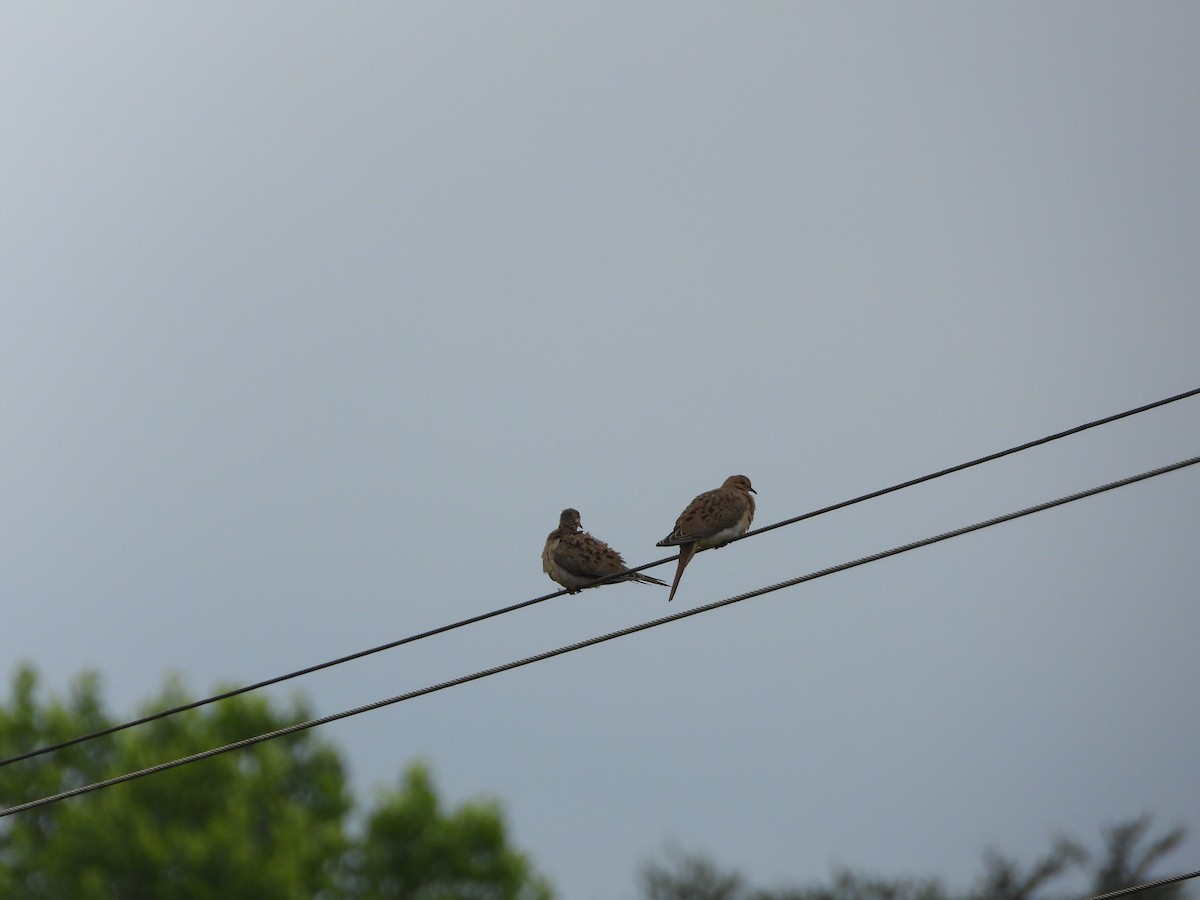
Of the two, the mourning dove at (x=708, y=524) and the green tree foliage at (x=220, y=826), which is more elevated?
the green tree foliage at (x=220, y=826)

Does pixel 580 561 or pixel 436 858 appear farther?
pixel 436 858

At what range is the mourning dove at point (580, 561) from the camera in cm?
1593

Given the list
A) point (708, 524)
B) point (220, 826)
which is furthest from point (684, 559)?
point (220, 826)

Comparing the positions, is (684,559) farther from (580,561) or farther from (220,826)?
(220,826)

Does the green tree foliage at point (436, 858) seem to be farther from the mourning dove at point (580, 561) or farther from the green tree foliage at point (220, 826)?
the mourning dove at point (580, 561)

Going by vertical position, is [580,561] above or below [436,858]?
below

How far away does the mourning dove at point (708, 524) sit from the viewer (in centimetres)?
1576

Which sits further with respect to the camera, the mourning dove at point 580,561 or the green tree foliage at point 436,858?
the green tree foliage at point 436,858

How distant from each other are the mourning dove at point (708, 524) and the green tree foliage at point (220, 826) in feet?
74.1

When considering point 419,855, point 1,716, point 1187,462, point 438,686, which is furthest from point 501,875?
point 1187,462

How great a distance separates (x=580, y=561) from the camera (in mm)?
16203

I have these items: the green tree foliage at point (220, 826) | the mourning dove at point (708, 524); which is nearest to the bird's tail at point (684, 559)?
the mourning dove at point (708, 524)

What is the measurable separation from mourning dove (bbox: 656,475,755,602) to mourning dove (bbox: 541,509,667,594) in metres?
0.46

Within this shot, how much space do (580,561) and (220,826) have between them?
23335 millimetres
